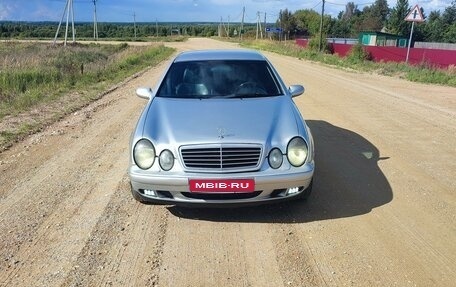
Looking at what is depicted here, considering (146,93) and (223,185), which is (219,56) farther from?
(223,185)

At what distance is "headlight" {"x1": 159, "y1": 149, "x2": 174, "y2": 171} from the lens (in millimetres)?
4004

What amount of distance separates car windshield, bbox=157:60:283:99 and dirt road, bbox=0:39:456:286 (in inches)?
49.9

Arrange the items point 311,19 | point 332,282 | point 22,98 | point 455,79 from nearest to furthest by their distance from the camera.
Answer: point 332,282
point 22,98
point 455,79
point 311,19

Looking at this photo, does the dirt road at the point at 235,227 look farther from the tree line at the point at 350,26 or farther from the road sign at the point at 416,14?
the tree line at the point at 350,26

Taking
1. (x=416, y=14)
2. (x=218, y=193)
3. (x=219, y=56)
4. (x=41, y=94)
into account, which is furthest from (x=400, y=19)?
(x=218, y=193)

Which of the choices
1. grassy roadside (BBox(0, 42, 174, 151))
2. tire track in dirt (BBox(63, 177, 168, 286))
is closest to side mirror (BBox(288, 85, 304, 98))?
tire track in dirt (BBox(63, 177, 168, 286))

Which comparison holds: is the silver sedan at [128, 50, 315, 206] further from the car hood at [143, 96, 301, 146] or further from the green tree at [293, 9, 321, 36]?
the green tree at [293, 9, 321, 36]

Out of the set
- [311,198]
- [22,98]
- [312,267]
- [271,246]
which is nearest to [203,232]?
[271,246]

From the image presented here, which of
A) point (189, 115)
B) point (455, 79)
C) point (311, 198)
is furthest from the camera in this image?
point (455, 79)

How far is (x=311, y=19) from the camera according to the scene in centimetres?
9462

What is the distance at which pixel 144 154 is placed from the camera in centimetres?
410

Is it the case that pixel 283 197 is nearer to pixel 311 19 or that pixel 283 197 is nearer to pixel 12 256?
pixel 12 256

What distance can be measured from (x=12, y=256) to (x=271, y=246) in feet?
7.03

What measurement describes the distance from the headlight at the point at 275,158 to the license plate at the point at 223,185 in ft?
0.86
